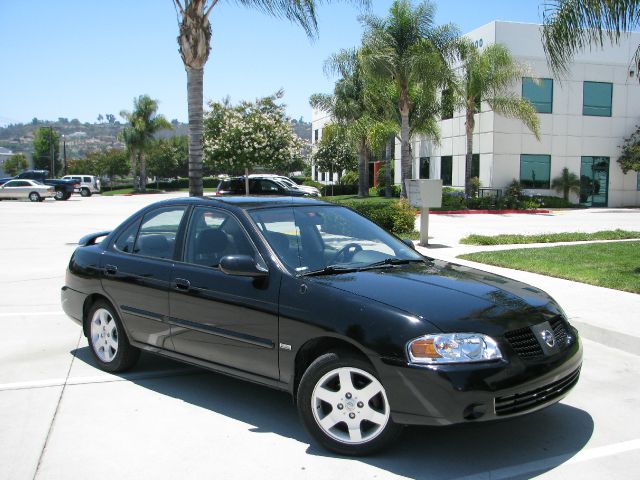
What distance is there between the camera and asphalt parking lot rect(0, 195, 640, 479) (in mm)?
3773

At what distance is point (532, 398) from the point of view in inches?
148

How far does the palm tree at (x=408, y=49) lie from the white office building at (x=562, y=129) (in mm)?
5803

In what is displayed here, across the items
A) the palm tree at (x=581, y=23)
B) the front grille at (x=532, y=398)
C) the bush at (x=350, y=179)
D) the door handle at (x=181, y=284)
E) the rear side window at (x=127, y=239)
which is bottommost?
the front grille at (x=532, y=398)

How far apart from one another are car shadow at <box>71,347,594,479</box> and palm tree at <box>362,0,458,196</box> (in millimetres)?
22355

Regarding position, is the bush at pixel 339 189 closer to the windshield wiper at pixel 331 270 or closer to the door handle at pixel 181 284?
the door handle at pixel 181 284

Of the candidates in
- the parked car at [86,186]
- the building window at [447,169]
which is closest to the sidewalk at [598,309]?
the building window at [447,169]

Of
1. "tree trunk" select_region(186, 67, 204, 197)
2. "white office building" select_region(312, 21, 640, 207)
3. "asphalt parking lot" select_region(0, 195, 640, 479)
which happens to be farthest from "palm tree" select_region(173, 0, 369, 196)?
"white office building" select_region(312, 21, 640, 207)

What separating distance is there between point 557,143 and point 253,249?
105ft

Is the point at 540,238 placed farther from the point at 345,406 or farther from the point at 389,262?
the point at 345,406

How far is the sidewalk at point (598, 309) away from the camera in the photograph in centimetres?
660

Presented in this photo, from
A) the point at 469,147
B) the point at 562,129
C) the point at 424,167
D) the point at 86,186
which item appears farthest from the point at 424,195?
the point at 86,186

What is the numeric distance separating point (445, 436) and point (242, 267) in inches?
68.7

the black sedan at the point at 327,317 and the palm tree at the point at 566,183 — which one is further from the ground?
the palm tree at the point at 566,183

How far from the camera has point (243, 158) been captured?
2492 cm
